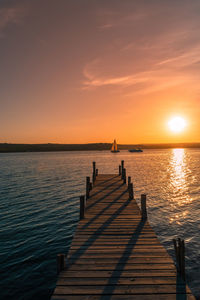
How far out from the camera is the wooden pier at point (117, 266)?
5.23 metres

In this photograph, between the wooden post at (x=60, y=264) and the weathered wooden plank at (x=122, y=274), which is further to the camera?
the wooden post at (x=60, y=264)

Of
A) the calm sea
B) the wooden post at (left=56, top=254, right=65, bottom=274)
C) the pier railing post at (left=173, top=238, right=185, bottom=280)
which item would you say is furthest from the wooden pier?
the calm sea

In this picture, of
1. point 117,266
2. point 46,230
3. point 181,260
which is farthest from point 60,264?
point 46,230

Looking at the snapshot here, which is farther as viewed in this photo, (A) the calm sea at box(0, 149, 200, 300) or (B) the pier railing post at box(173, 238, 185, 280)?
(A) the calm sea at box(0, 149, 200, 300)

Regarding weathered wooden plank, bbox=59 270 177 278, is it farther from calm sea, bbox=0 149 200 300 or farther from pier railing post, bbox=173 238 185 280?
calm sea, bbox=0 149 200 300

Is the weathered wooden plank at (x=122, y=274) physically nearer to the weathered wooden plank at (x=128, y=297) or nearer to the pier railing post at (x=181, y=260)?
the pier railing post at (x=181, y=260)

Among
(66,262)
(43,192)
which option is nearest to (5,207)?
(43,192)

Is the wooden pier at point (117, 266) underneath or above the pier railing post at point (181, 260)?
underneath

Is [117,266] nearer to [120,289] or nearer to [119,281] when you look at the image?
[119,281]

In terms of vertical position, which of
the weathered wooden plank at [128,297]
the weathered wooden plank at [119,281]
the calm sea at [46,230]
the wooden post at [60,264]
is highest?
the wooden post at [60,264]

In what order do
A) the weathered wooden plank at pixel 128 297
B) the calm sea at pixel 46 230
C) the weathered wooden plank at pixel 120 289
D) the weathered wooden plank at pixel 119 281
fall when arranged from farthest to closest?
the calm sea at pixel 46 230 < the weathered wooden plank at pixel 119 281 < the weathered wooden plank at pixel 120 289 < the weathered wooden plank at pixel 128 297

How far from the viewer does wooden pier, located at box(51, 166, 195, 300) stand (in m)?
5.23

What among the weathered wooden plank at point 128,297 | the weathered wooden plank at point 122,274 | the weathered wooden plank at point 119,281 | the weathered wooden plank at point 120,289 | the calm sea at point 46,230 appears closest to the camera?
the weathered wooden plank at point 128,297

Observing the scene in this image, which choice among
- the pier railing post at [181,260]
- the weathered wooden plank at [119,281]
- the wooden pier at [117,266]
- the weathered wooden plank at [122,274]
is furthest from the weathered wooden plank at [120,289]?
the pier railing post at [181,260]
